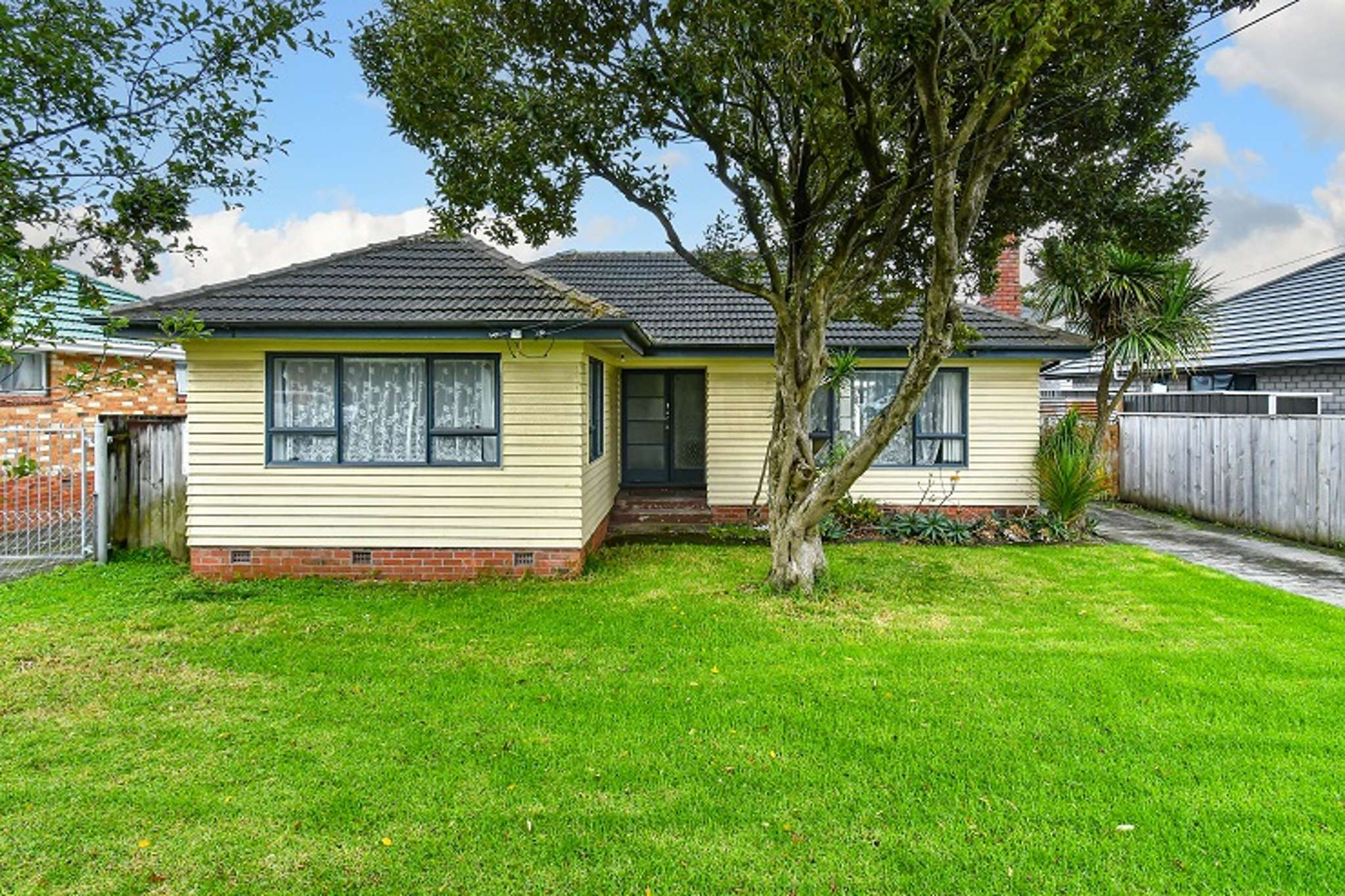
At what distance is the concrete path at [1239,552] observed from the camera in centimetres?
861

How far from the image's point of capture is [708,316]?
1280 cm

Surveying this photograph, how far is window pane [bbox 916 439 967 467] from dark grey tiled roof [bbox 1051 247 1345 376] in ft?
14.3

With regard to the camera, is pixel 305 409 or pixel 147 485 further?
pixel 147 485

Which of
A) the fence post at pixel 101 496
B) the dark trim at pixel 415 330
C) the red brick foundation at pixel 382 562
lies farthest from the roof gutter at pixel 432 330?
the red brick foundation at pixel 382 562

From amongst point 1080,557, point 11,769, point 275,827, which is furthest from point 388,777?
point 1080,557

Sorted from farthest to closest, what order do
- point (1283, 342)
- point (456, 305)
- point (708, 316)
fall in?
1. point (1283, 342)
2. point (708, 316)
3. point (456, 305)

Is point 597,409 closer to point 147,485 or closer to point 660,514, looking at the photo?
point 660,514

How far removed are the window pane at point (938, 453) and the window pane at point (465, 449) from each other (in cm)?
693

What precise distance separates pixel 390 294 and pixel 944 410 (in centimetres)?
835

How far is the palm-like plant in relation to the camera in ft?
37.6

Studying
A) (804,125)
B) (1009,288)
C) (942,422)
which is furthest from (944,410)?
(804,125)

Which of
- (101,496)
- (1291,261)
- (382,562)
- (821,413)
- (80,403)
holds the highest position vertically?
(1291,261)

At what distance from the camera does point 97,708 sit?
16.6 ft

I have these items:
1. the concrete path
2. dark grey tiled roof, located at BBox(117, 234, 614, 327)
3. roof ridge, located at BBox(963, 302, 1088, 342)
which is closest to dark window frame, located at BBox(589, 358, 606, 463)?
dark grey tiled roof, located at BBox(117, 234, 614, 327)
